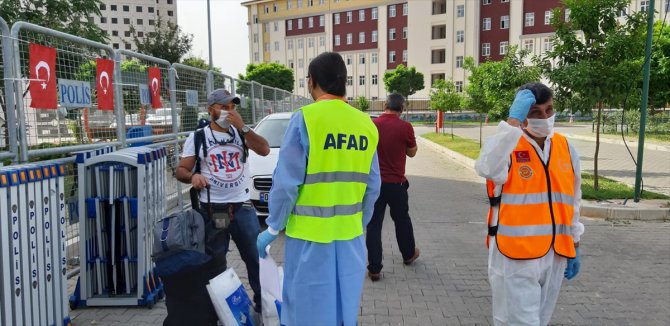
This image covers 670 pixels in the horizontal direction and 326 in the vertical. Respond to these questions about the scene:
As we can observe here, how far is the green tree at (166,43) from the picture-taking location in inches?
1030

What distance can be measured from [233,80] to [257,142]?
7.74m

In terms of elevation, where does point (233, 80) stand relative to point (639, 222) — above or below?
above

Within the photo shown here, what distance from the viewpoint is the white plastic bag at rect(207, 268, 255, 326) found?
11.8ft

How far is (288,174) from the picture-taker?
2.69m

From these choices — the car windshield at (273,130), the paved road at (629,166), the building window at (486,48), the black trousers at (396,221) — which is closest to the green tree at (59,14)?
the car windshield at (273,130)

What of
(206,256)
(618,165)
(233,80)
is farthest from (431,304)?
(618,165)

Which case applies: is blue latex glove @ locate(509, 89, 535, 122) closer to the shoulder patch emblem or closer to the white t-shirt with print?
the shoulder patch emblem

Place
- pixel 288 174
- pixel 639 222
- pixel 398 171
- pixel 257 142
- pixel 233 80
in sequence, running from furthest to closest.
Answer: pixel 233 80 < pixel 639 222 < pixel 398 171 < pixel 257 142 < pixel 288 174

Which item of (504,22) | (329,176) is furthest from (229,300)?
(504,22)

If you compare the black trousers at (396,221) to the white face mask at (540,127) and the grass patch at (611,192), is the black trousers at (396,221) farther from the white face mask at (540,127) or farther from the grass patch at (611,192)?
the grass patch at (611,192)

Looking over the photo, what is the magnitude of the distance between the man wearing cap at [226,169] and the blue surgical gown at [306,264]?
1497 mm

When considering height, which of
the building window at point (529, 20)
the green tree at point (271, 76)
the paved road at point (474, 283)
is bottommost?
the paved road at point (474, 283)

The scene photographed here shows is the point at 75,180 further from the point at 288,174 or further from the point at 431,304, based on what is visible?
the point at 431,304

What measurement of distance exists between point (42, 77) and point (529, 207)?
3991mm
